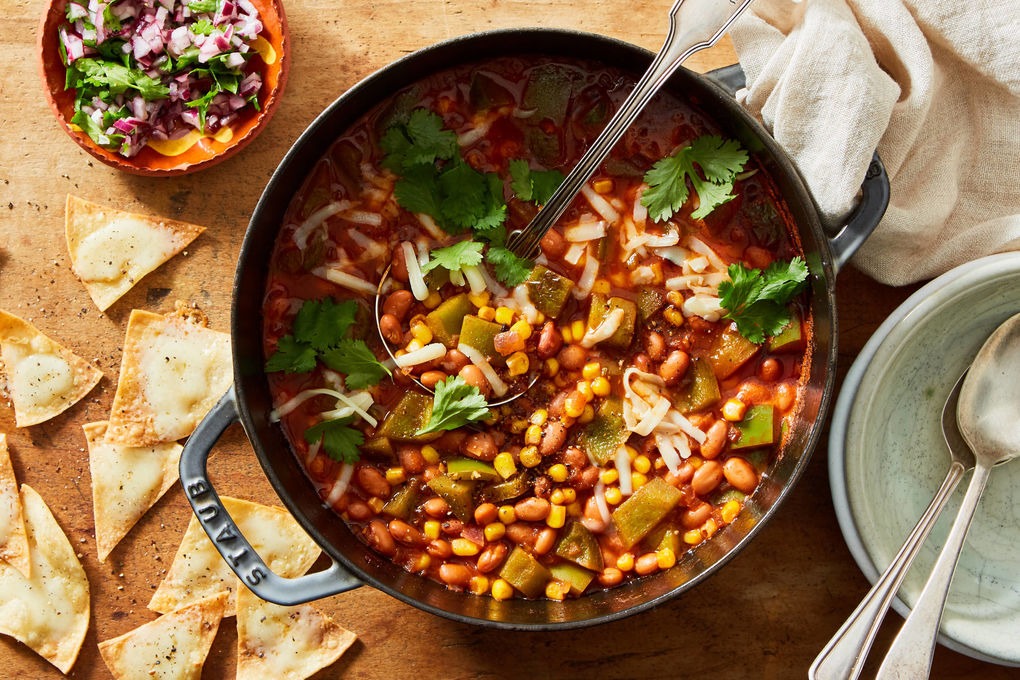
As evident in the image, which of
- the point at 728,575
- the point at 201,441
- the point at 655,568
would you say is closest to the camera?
the point at 201,441

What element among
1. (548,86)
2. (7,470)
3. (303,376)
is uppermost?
(548,86)

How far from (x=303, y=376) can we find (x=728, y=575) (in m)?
2.06

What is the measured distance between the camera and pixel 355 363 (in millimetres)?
3336

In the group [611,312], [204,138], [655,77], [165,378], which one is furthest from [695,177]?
[165,378]

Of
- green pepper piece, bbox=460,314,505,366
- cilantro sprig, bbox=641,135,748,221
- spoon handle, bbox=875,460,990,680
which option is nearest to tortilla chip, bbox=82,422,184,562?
green pepper piece, bbox=460,314,505,366

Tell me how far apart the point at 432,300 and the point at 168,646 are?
1.94 m

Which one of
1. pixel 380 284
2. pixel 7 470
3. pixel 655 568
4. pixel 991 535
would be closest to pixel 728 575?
pixel 655 568

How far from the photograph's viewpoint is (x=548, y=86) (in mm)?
3412

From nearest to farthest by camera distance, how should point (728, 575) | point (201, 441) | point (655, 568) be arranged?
point (201, 441) → point (655, 568) → point (728, 575)

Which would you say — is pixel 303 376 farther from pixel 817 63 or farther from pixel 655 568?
pixel 817 63

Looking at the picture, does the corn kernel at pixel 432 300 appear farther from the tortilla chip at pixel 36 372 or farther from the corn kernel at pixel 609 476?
the tortilla chip at pixel 36 372

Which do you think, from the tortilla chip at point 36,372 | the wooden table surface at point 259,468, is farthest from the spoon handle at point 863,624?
the tortilla chip at point 36,372

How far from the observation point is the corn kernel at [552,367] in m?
3.40

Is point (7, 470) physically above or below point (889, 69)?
below
